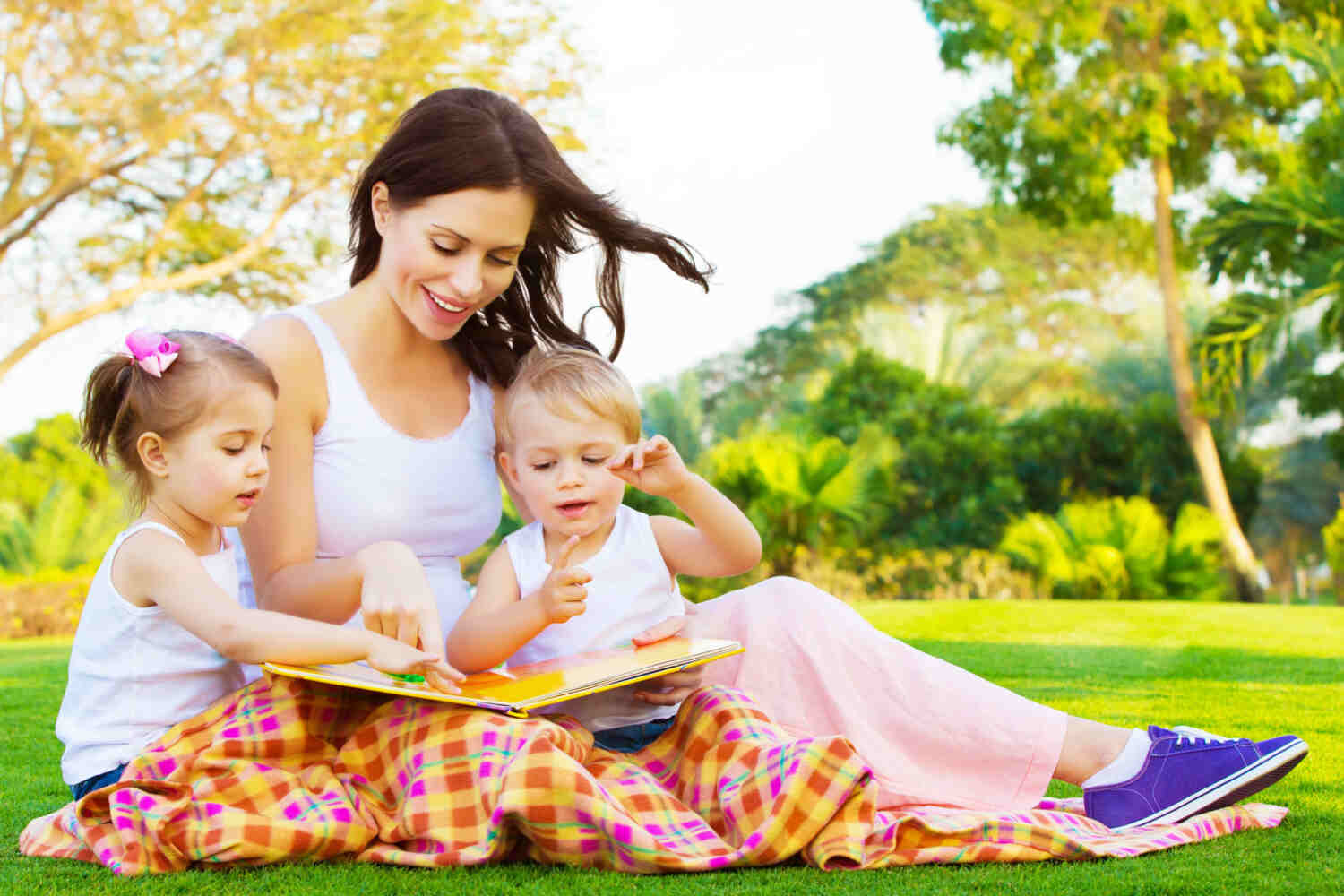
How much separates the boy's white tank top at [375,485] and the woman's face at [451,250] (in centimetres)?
21

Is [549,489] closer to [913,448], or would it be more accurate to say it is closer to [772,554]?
[772,554]

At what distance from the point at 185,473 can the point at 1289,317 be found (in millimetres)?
13955

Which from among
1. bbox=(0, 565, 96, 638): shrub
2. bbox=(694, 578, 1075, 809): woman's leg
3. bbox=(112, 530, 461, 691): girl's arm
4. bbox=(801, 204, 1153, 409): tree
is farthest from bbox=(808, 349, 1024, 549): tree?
bbox=(801, 204, 1153, 409): tree

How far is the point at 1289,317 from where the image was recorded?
14.1m

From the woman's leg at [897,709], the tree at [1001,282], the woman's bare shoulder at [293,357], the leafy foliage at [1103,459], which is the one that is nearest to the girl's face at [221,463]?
the woman's bare shoulder at [293,357]

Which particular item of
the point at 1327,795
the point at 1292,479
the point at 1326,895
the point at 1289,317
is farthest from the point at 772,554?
the point at 1292,479

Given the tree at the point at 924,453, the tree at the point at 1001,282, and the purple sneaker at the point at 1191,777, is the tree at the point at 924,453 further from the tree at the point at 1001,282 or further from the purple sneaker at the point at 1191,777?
the tree at the point at 1001,282

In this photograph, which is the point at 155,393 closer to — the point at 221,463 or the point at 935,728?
the point at 221,463

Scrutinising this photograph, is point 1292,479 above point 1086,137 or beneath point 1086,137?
beneath

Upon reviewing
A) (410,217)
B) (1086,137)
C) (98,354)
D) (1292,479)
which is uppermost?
(1086,137)

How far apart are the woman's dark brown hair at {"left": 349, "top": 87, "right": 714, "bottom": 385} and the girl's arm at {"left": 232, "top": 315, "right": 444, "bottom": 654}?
40cm

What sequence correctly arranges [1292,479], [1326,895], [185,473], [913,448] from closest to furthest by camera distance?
[1326,895], [185,473], [913,448], [1292,479]

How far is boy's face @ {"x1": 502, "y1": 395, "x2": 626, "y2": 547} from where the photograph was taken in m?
2.67

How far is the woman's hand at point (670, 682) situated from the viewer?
2.60 meters
